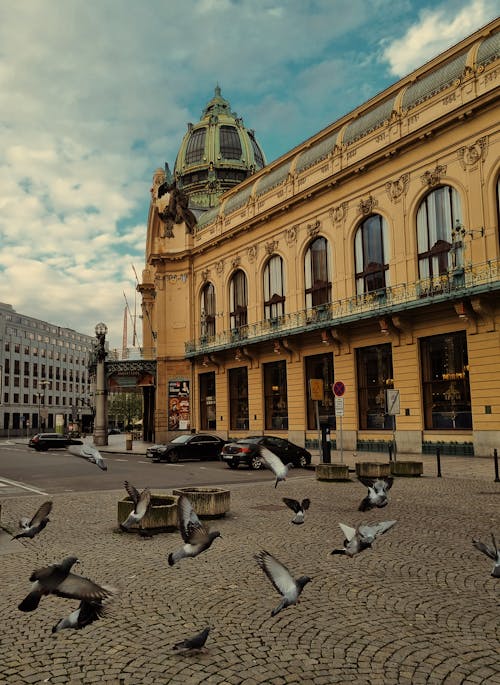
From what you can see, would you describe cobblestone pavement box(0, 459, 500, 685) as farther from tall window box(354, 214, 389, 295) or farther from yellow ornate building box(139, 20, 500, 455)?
tall window box(354, 214, 389, 295)

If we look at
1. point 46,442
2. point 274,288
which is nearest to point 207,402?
point 274,288

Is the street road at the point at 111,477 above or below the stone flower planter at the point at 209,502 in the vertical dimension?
below

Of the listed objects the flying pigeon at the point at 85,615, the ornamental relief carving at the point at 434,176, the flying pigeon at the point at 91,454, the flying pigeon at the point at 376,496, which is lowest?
the flying pigeon at the point at 85,615

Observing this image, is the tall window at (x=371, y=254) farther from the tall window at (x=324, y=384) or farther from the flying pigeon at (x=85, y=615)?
the flying pigeon at (x=85, y=615)

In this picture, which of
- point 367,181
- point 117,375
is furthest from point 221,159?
point 367,181

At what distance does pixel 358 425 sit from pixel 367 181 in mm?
13389

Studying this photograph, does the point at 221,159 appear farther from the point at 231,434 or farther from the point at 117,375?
the point at 231,434

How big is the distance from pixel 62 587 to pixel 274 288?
3651cm

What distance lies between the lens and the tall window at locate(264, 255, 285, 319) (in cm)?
3919

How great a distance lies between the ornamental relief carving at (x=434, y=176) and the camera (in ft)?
94.5

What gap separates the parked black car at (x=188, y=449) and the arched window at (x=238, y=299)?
13.3m

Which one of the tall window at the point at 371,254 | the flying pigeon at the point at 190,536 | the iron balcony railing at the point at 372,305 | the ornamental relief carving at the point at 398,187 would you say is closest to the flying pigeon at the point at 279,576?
the flying pigeon at the point at 190,536

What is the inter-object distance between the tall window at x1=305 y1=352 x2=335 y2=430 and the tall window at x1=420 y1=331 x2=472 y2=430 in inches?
255

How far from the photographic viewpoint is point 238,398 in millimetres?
42000
